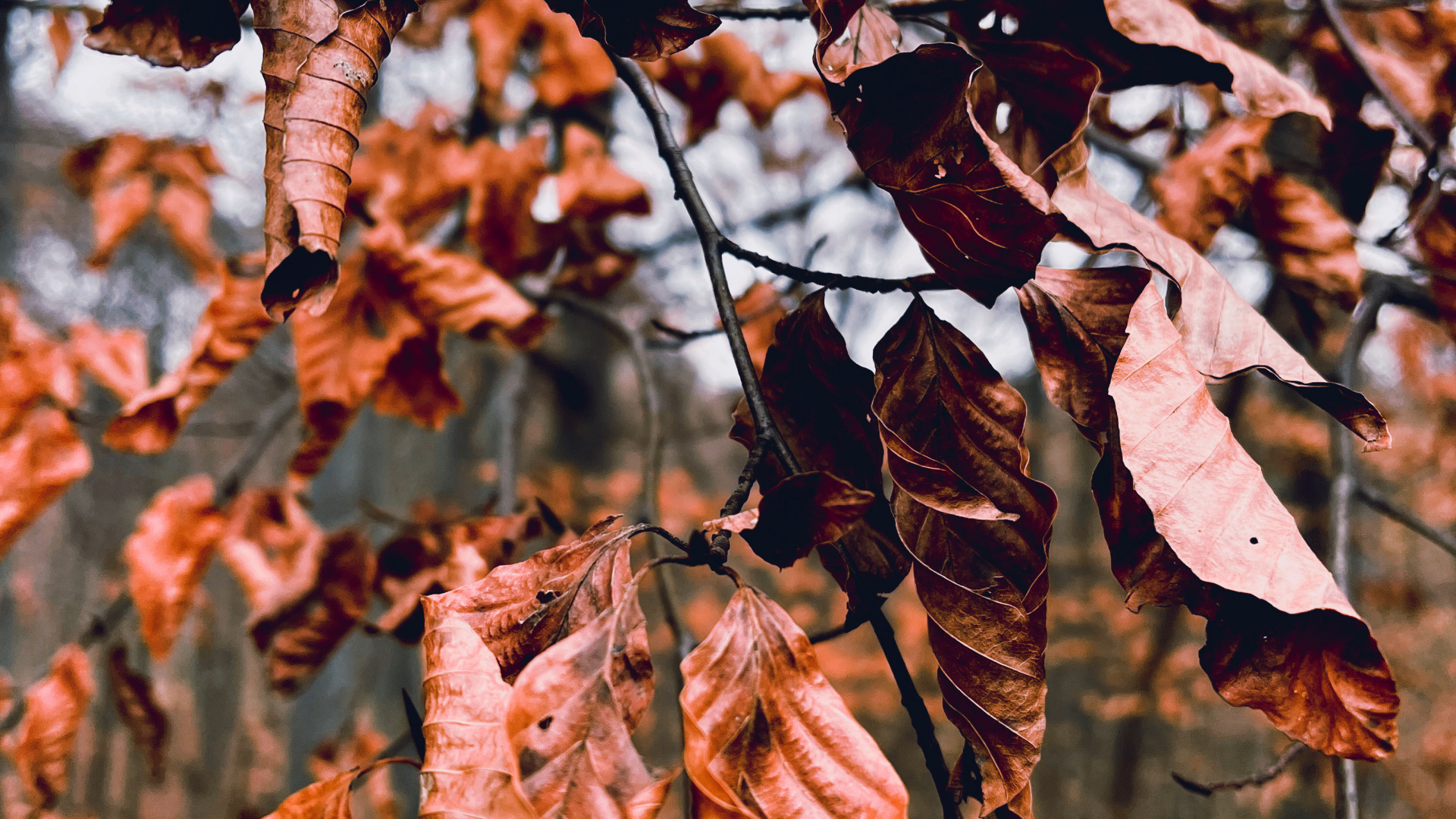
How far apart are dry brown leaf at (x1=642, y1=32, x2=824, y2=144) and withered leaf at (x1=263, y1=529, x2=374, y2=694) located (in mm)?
748

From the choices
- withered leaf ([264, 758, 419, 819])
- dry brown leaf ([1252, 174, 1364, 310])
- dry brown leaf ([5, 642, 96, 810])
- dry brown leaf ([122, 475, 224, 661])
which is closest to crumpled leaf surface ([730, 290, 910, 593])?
withered leaf ([264, 758, 419, 819])

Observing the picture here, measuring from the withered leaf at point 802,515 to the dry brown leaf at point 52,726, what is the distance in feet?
3.24

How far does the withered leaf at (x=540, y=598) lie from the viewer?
0.35m

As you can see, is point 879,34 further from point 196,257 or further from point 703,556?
point 196,257

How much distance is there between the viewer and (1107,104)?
3.64 feet

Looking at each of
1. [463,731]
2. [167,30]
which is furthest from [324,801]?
[167,30]

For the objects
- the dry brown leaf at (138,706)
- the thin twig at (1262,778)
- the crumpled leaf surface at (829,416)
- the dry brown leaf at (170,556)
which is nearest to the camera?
the crumpled leaf surface at (829,416)

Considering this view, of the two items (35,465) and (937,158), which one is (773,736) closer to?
(937,158)

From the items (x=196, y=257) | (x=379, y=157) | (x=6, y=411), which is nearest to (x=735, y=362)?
(x=6, y=411)

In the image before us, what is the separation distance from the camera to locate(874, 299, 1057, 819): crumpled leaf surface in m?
0.33

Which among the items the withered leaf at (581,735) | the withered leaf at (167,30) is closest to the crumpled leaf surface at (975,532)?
the withered leaf at (581,735)

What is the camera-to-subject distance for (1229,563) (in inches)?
11.9

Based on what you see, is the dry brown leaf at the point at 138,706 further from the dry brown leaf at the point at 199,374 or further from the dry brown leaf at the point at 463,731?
the dry brown leaf at the point at 463,731

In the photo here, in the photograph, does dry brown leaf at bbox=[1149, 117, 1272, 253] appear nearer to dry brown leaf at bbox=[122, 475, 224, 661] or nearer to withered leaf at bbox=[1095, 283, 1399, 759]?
withered leaf at bbox=[1095, 283, 1399, 759]
